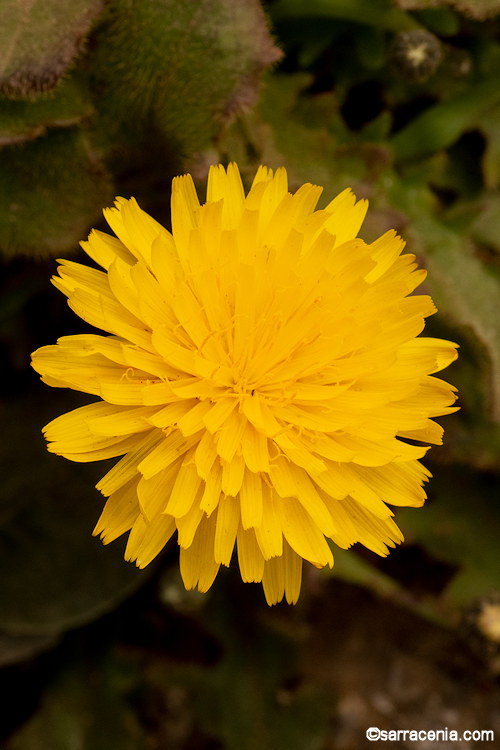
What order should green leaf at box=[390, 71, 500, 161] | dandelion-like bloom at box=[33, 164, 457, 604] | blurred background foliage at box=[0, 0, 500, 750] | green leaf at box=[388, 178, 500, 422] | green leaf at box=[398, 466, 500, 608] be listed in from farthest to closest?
green leaf at box=[398, 466, 500, 608] → green leaf at box=[390, 71, 500, 161] → green leaf at box=[388, 178, 500, 422] → blurred background foliage at box=[0, 0, 500, 750] → dandelion-like bloom at box=[33, 164, 457, 604]

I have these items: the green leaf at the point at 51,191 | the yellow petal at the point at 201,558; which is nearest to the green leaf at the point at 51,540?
the green leaf at the point at 51,191

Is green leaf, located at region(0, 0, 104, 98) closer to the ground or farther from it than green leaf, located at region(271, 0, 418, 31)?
closer to the ground

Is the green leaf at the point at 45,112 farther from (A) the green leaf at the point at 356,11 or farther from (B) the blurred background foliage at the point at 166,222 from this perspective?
(A) the green leaf at the point at 356,11

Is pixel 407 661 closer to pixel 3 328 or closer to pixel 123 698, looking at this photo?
pixel 123 698

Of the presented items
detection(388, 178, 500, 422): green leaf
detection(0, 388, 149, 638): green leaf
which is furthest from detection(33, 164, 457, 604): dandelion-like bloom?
detection(0, 388, 149, 638): green leaf

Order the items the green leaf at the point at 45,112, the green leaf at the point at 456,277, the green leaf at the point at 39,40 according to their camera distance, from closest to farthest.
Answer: the green leaf at the point at 39,40
the green leaf at the point at 45,112
the green leaf at the point at 456,277

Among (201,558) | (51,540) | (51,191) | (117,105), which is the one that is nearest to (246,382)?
(201,558)

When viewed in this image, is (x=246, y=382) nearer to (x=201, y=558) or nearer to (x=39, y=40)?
(x=201, y=558)

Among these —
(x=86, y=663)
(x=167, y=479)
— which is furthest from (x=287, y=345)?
(x=86, y=663)

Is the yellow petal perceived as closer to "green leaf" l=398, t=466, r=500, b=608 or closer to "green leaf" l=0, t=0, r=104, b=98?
"green leaf" l=0, t=0, r=104, b=98
